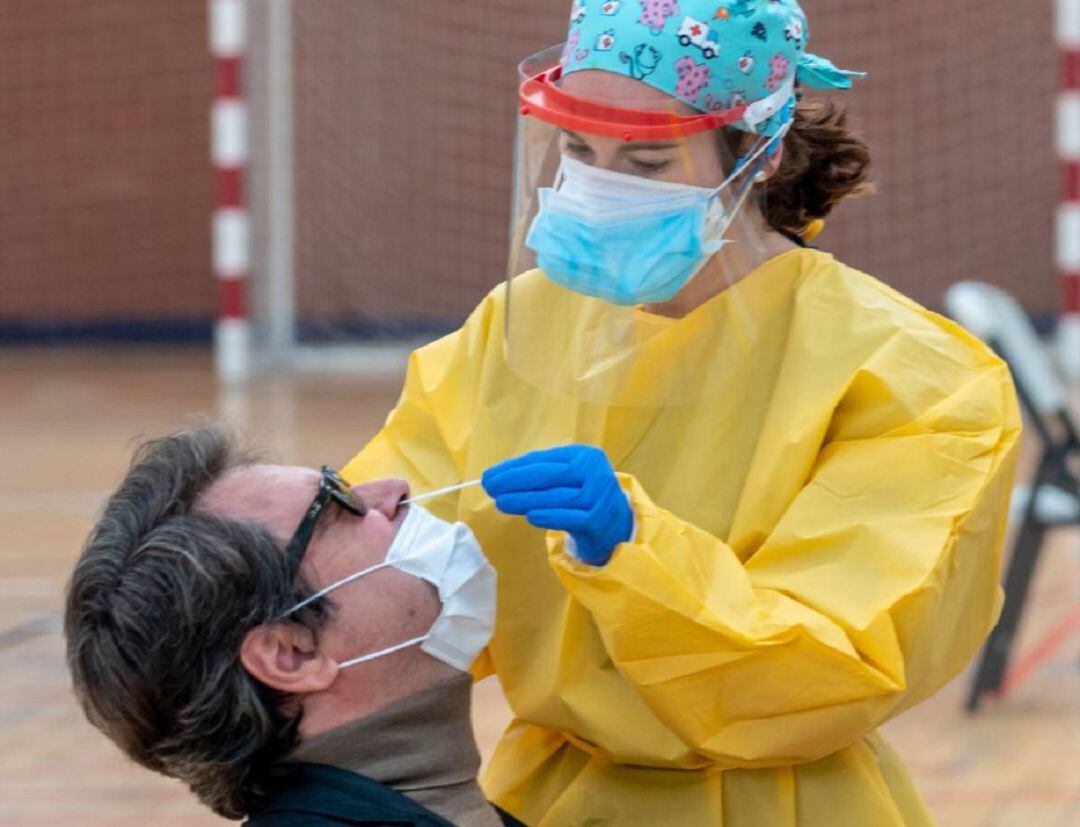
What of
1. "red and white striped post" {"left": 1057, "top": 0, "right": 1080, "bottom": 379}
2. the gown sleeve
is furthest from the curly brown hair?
"red and white striped post" {"left": 1057, "top": 0, "right": 1080, "bottom": 379}

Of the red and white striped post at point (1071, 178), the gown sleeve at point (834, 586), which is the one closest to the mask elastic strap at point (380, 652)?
the gown sleeve at point (834, 586)

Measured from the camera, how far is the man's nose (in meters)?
2.13

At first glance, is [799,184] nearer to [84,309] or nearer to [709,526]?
[709,526]

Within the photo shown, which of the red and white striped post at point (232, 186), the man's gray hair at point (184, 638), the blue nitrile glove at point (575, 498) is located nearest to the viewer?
the blue nitrile glove at point (575, 498)

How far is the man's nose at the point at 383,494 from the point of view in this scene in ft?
7.00

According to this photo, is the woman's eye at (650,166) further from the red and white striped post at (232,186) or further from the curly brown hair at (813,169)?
the red and white striped post at (232,186)

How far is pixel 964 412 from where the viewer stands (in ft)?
6.31

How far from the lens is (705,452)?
2.03m

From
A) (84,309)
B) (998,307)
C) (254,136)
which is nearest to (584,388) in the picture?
(998,307)

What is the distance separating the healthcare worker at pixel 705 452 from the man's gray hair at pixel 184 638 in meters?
0.25

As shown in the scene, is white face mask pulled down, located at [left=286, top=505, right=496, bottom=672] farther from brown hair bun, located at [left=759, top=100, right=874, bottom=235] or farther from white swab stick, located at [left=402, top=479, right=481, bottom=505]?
brown hair bun, located at [left=759, top=100, right=874, bottom=235]

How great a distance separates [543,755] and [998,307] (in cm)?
310

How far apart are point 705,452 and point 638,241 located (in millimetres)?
232

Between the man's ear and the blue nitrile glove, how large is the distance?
1.12ft
